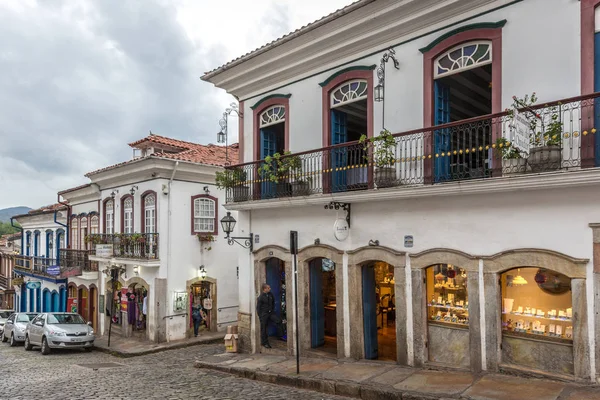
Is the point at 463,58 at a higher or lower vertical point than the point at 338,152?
higher

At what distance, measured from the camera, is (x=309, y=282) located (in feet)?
37.0

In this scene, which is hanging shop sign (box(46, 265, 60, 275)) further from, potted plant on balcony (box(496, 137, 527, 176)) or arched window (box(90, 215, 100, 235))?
potted plant on balcony (box(496, 137, 527, 176))

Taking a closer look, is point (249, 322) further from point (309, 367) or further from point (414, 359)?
point (414, 359)

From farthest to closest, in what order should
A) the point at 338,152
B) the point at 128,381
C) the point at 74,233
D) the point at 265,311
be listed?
the point at 74,233 < the point at 265,311 < the point at 128,381 < the point at 338,152

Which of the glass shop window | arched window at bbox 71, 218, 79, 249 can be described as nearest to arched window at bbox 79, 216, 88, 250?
arched window at bbox 71, 218, 79, 249

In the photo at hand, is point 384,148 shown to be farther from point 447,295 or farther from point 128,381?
point 128,381

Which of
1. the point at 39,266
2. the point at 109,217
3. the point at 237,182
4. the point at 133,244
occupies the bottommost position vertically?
the point at 39,266

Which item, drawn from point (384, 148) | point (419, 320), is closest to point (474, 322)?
point (419, 320)

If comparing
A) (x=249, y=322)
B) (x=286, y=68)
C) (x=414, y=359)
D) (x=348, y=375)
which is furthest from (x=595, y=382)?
(x=286, y=68)

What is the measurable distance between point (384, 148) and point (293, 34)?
3.85m

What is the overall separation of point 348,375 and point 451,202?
3.77 metres

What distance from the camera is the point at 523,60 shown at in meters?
7.98

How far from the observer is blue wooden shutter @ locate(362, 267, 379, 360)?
10.0 m

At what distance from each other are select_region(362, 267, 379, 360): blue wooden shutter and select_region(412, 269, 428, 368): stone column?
123 cm
